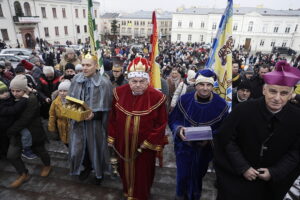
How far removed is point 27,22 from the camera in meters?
28.0

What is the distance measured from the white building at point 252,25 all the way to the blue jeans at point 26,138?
44.9 metres

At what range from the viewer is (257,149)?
190cm

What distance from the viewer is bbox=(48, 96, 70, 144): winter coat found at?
3.51 meters

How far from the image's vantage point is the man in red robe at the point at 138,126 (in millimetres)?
2625

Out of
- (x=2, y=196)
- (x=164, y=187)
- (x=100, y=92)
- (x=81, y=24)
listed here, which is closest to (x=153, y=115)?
(x=100, y=92)

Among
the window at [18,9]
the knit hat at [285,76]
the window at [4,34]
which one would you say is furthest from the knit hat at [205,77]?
the window at [18,9]

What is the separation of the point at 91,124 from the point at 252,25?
47.9 metres

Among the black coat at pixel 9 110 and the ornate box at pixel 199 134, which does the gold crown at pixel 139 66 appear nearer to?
the ornate box at pixel 199 134

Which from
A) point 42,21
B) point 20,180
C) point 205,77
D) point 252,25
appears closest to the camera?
point 205,77

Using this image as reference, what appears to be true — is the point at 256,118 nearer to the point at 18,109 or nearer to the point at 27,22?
the point at 18,109

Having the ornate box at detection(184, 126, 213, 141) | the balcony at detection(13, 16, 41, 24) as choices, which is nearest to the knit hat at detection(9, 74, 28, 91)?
the ornate box at detection(184, 126, 213, 141)

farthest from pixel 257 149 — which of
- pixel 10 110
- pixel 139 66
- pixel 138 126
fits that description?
pixel 10 110

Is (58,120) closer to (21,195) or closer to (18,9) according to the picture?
(21,195)

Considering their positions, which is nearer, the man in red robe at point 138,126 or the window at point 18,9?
the man in red robe at point 138,126
